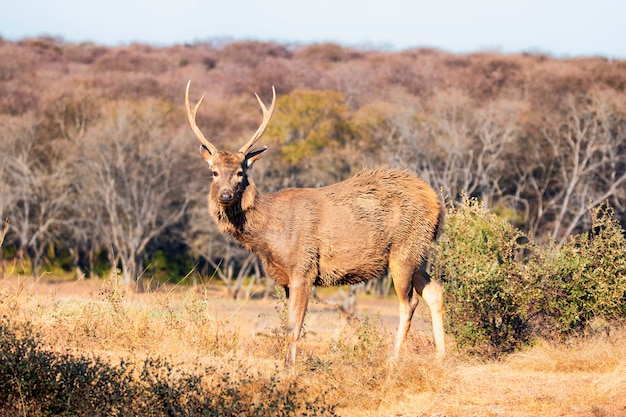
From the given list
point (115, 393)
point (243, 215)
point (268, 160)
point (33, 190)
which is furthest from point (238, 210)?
point (33, 190)

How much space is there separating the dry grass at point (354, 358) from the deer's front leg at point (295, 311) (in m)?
0.34

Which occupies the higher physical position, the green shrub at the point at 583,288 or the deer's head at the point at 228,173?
the deer's head at the point at 228,173

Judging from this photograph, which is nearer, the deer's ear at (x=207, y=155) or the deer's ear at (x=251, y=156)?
the deer's ear at (x=207, y=155)

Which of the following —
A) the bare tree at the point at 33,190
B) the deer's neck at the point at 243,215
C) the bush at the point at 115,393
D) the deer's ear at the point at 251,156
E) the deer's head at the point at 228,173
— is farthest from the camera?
the bare tree at the point at 33,190

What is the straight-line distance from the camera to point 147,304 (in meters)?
12.6

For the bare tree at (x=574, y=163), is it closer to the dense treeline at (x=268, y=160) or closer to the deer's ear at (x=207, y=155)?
the dense treeline at (x=268, y=160)

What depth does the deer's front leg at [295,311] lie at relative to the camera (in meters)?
11.2

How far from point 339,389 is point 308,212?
8.96ft

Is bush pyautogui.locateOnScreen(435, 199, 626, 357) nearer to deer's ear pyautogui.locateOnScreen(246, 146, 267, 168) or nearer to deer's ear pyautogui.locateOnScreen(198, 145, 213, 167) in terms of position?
deer's ear pyautogui.locateOnScreen(246, 146, 267, 168)

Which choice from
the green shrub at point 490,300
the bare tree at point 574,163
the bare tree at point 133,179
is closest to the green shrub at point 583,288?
the green shrub at point 490,300

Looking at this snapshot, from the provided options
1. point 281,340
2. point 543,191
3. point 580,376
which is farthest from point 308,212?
point 543,191

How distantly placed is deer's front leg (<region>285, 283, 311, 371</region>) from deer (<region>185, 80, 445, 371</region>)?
0.01 metres

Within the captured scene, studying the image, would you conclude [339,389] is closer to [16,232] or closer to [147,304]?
[147,304]

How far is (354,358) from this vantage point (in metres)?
10.5
